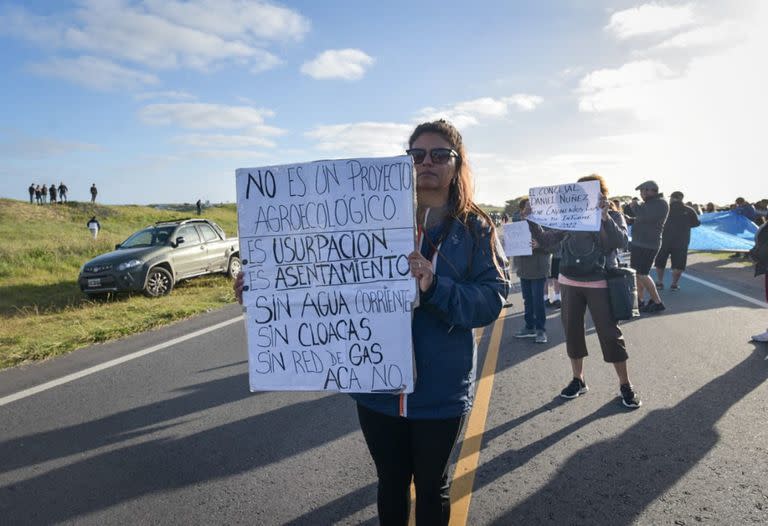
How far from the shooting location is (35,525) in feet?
9.78

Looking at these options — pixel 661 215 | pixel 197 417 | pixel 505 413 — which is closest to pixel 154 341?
pixel 197 417

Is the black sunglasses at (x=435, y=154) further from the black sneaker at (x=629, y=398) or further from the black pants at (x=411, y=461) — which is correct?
the black sneaker at (x=629, y=398)

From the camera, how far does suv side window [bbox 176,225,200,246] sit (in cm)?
1278

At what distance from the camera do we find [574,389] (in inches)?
187

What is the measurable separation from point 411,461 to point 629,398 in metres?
2.97

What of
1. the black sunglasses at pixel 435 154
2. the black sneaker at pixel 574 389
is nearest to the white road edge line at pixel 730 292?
the black sneaker at pixel 574 389

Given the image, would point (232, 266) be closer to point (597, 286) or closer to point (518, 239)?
point (518, 239)

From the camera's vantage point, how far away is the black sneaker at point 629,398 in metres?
4.43

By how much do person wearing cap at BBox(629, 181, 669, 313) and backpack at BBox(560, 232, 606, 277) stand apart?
3.93m

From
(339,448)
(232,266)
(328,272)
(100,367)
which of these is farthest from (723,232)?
(328,272)

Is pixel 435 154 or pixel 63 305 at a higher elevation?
pixel 435 154

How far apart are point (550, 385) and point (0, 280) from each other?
16.1 m

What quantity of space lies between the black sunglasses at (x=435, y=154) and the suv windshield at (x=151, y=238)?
11.2 meters

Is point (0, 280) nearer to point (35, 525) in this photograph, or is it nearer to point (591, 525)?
point (35, 525)
